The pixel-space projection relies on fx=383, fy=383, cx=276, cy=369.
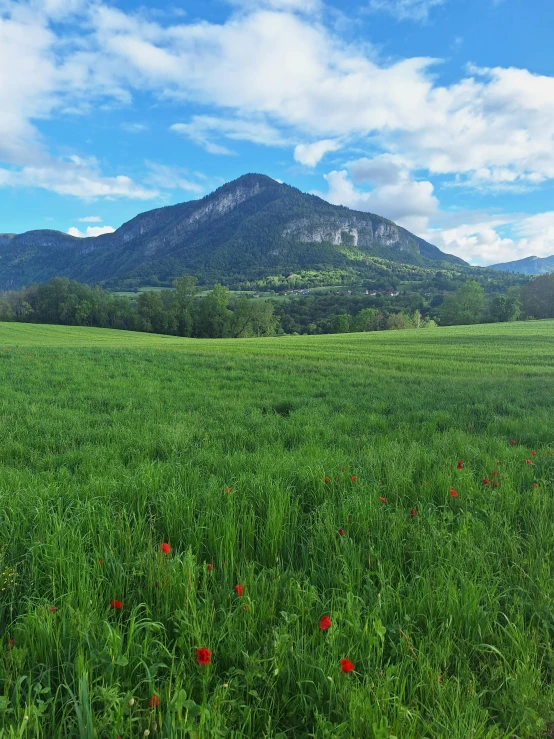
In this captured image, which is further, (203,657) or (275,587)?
(275,587)

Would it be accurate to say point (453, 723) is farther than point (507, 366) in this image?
No

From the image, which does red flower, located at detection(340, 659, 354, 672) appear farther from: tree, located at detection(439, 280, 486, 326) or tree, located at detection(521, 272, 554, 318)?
tree, located at detection(521, 272, 554, 318)

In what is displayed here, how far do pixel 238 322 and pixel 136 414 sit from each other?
83871 mm

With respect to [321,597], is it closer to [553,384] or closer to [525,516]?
[525,516]

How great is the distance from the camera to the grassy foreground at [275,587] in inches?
67.2

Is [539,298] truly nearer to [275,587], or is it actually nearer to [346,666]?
Answer: [275,587]

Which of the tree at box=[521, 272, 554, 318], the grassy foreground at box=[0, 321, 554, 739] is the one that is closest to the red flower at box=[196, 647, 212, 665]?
the grassy foreground at box=[0, 321, 554, 739]

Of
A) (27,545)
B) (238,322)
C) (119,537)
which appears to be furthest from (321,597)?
(238,322)

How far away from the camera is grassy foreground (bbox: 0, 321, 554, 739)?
171 cm

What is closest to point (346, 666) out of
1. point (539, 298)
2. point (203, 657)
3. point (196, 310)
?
point (203, 657)

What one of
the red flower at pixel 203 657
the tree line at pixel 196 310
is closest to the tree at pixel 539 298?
→ the tree line at pixel 196 310

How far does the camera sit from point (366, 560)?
290cm

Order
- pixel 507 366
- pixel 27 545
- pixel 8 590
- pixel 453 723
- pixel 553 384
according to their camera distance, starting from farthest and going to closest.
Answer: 1. pixel 507 366
2. pixel 553 384
3. pixel 27 545
4. pixel 8 590
5. pixel 453 723

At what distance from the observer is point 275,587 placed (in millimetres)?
2463
